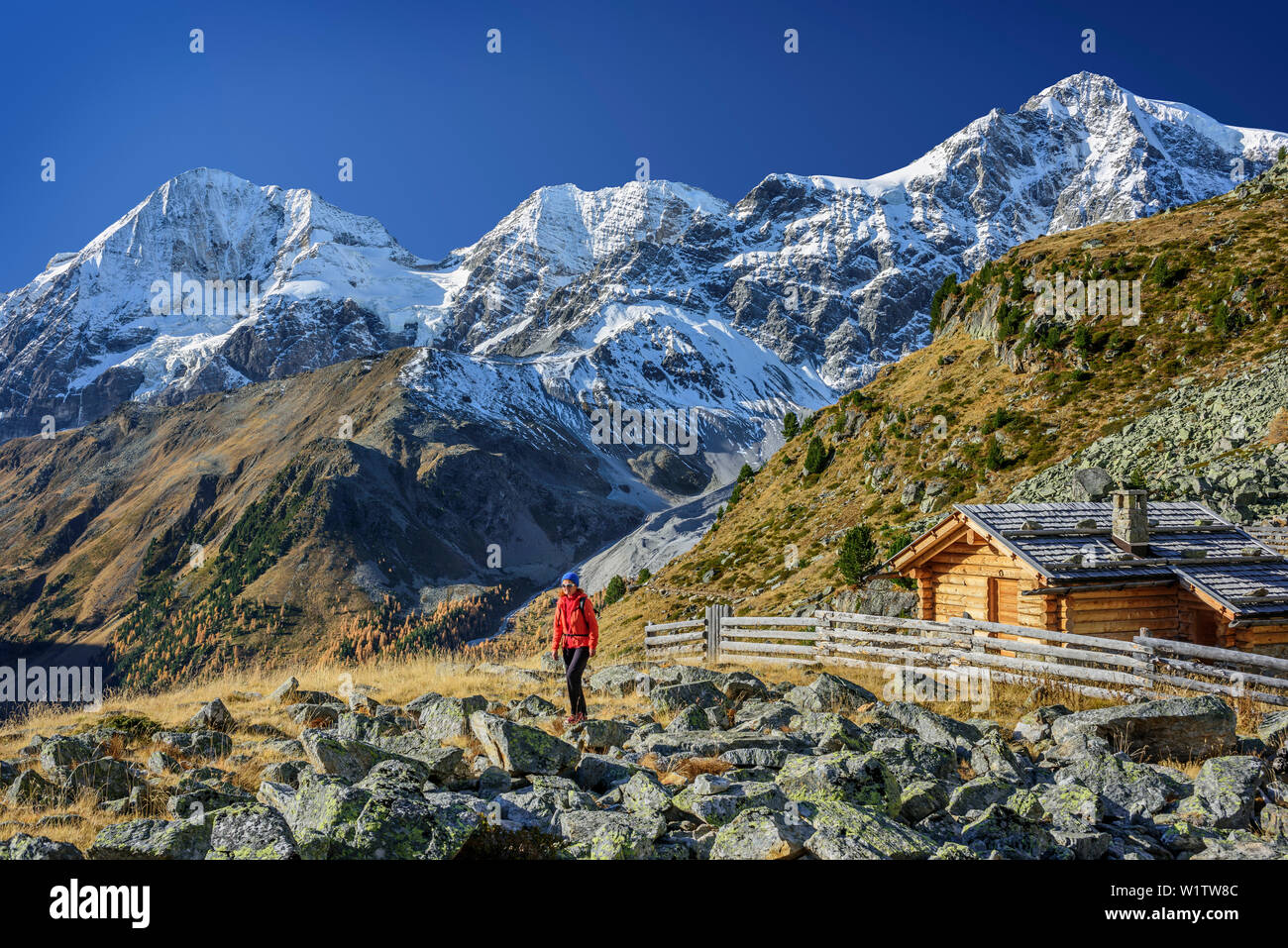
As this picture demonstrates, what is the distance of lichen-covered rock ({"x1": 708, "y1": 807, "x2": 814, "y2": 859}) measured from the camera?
5.78 metres

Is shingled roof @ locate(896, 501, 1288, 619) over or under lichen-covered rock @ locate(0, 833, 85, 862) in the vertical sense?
over

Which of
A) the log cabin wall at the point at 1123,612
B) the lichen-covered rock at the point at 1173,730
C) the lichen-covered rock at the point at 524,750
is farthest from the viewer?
the log cabin wall at the point at 1123,612

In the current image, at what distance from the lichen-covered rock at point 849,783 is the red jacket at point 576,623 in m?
5.11

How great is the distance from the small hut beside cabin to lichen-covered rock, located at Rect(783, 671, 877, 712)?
7.12 meters

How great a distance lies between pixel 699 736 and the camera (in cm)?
1014

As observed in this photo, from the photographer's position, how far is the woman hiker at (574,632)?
1217 cm

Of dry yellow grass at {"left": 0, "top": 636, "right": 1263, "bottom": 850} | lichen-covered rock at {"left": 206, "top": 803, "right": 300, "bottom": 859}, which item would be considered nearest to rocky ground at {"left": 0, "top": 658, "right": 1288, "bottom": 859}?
lichen-covered rock at {"left": 206, "top": 803, "right": 300, "bottom": 859}

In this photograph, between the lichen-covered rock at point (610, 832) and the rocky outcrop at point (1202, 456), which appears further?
the rocky outcrop at point (1202, 456)

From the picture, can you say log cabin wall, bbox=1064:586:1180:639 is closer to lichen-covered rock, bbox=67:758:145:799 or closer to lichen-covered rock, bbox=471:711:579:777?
lichen-covered rock, bbox=471:711:579:777

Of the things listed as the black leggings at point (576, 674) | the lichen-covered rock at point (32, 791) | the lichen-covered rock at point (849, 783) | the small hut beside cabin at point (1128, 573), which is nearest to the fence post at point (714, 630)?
the small hut beside cabin at point (1128, 573)

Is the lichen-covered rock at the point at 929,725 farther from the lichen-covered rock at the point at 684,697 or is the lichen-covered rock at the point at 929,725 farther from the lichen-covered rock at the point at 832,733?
the lichen-covered rock at the point at 684,697
